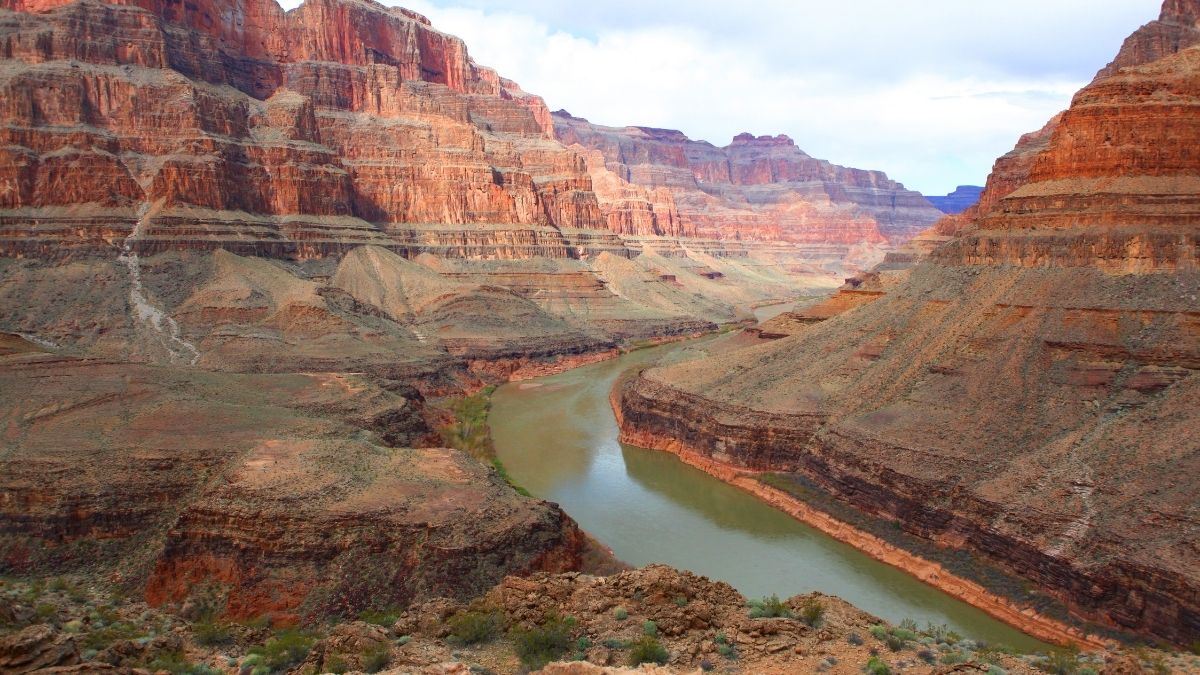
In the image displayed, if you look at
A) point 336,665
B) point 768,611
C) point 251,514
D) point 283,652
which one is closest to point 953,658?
point 768,611

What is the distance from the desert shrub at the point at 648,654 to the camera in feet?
48.5

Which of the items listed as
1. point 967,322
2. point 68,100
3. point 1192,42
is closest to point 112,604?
point 967,322

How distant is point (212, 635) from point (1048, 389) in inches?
1144

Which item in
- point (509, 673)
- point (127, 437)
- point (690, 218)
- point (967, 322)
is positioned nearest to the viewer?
point (509, 673)

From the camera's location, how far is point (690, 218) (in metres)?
185

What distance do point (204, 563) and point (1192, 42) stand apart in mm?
66822

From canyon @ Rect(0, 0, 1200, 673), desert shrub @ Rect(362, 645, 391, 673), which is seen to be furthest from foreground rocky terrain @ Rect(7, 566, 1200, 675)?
canyon @ Rect(0, 0, 1200, 673)

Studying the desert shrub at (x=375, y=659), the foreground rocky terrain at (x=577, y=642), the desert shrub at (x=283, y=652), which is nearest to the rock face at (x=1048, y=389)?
the foreground rocky terrain at (x=577, y=642)

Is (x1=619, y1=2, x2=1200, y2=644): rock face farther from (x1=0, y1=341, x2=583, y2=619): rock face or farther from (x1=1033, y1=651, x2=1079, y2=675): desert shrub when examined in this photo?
(x1=0, y1=341, x2=583, y2=619): rock face

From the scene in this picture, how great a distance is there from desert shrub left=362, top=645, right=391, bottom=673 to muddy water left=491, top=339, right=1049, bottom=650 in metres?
15.4

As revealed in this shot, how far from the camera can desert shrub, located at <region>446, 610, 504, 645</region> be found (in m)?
16.5

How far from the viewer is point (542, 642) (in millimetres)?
15805

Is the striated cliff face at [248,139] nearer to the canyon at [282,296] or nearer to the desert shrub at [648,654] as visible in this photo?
the canyon at [282,296]

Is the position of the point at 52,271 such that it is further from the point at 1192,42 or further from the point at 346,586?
the point at 1192,42
